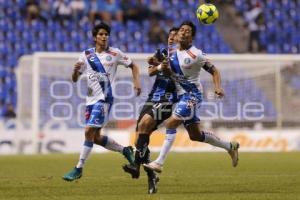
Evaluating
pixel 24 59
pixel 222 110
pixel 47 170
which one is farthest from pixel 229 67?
pixel 47 170

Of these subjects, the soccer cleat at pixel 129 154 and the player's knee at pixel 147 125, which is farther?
the soccer cleat at pixel 129 154

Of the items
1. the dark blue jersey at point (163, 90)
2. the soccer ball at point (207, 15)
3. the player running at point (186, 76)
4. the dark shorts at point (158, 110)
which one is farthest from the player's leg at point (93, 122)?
the soccer ball at point (207, 15)

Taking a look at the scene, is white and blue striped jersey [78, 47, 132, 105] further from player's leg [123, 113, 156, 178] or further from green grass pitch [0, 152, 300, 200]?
green grass pitch [0, 152, 300, 200]

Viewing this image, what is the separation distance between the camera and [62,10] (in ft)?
104

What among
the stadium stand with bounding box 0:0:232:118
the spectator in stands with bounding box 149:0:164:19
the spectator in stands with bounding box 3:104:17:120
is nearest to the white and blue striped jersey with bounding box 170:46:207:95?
the spectator in stands with bounding box 3:104:17:120

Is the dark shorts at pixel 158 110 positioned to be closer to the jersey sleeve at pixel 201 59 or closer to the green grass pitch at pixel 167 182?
the jersey sleeve at pixel 201 59

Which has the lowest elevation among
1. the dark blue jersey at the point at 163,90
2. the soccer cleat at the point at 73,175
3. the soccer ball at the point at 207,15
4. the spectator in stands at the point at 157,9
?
the soccer cleat at the point at 73,175

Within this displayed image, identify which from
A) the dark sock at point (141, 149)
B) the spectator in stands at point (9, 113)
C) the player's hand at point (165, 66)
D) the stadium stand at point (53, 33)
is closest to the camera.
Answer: the player's hand at point (165, 66)

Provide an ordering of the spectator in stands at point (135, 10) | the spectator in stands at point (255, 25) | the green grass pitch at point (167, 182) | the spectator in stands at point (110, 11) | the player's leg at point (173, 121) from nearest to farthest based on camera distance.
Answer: the green grass pitch at point (167, 182) < the player's leg at point (173, 121) < the spectator in stands at point (255, 25) < the spectator in stands at point (110, 11) < the spectator in stands at point (135, 10)

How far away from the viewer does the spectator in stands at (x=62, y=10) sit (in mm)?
31466

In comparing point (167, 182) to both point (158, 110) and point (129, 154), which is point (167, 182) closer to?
point (129, 154)

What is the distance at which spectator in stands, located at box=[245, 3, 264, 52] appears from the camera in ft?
104

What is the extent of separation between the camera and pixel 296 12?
33.4m

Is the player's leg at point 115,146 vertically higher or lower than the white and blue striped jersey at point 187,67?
lower
